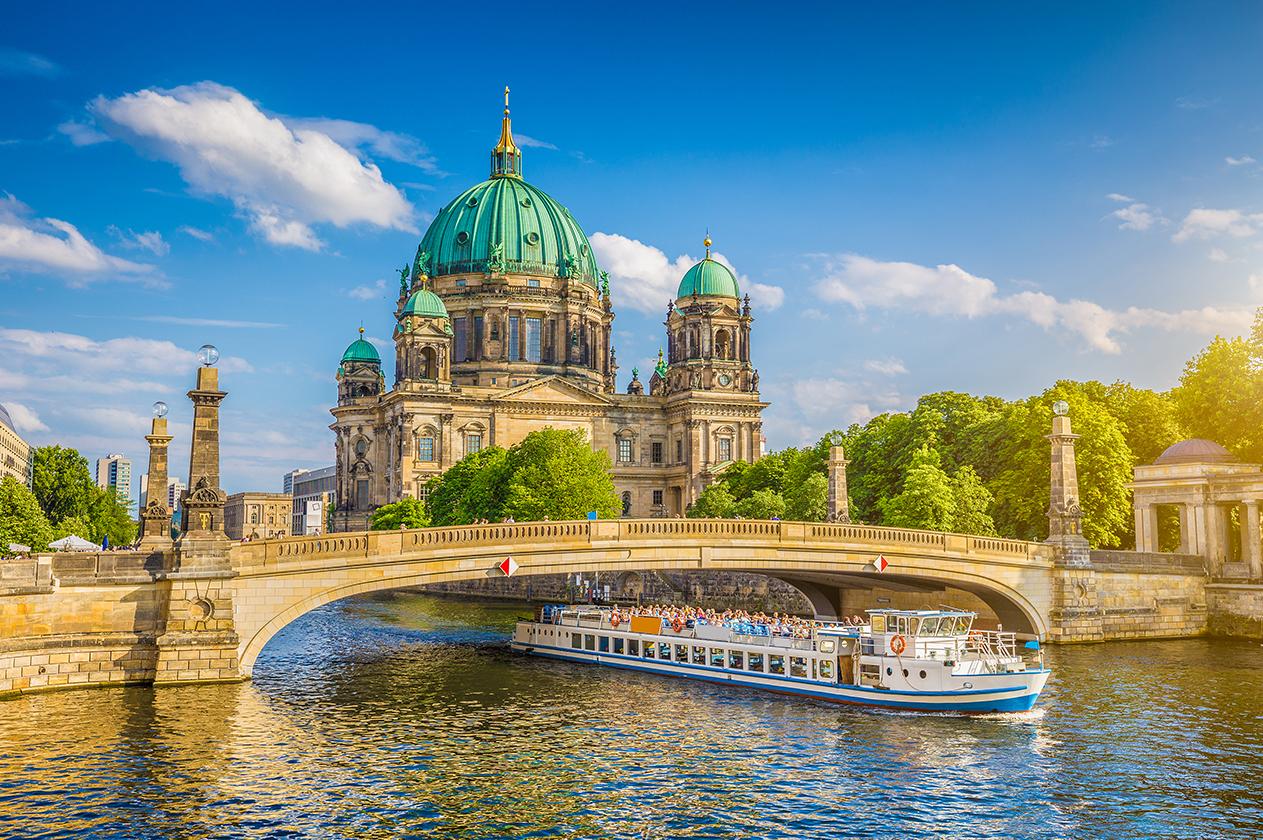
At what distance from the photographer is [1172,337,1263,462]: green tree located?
214 feet

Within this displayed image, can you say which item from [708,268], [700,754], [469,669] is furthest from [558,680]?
[708,268]

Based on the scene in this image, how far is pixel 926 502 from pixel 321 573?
3836 centimetres

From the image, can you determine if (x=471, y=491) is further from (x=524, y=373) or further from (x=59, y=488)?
(x=524, y=373)

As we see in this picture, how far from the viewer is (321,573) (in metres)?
42.0

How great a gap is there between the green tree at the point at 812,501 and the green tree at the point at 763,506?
0.79 meters

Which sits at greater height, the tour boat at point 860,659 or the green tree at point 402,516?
the green tree at point 402,516

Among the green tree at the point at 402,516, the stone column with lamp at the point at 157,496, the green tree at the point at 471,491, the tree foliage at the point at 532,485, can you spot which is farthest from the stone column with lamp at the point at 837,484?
the green tree at the point at 402,516

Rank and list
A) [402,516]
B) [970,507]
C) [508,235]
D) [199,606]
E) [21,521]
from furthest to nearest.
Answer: [508,235] → [402,516] → [21,521] → [970,507] → [199,606]

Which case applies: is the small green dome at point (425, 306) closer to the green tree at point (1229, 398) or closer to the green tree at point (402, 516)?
the green tree at point (402, 516)

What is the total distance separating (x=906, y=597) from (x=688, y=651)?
16952 mm

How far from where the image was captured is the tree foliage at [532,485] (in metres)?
88.8

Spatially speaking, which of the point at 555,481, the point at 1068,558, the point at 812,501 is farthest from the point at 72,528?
the point at 1068,558

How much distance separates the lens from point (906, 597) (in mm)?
61500

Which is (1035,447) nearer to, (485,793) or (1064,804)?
(1064,804)
